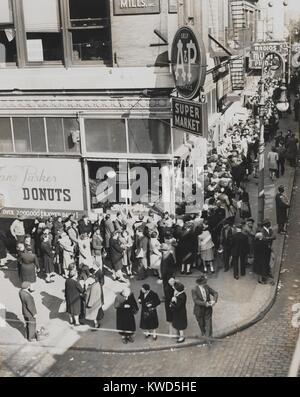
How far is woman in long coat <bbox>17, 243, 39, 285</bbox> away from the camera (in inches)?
571

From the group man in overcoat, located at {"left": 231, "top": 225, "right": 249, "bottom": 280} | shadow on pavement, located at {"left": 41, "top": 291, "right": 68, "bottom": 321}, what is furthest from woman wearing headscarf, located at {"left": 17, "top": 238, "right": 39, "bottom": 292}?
man in overcoat, located at {"left": 231, "top": 225, "right": 249, "bottom": 280}

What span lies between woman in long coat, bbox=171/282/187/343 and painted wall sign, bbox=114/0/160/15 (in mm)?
8184

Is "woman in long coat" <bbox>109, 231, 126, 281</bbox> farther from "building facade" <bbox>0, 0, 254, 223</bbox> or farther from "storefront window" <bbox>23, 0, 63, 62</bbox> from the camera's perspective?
"storefront window" <bbox>23, 0, 63, 62</bbox>

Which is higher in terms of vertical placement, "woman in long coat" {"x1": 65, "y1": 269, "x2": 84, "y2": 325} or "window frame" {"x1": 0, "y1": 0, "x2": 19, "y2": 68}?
"window frame" {"x1": 0, "y1": 0, "x2": 19, "y2": 68}

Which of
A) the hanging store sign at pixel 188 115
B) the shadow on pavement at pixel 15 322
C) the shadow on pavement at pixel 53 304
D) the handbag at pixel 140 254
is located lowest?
the shadow on pavement at pixel 15 322

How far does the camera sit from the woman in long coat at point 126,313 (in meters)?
11.9

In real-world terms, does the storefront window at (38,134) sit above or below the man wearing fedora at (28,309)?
above

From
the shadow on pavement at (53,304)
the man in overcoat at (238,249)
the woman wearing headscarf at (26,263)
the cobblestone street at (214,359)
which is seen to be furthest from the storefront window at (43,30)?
the cobblestone street at (214,359)

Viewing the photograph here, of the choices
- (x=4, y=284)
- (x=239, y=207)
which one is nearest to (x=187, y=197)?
(x=239, y=207)

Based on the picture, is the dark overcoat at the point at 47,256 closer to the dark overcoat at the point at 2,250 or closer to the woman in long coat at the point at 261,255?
the dark overcoat at the point at 2,250

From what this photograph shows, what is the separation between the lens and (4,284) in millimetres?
15797

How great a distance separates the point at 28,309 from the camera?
12.3m

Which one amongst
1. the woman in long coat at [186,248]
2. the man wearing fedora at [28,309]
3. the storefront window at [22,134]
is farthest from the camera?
the storefront window at [22,134]

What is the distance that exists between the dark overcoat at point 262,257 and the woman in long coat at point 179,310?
3400 mm
